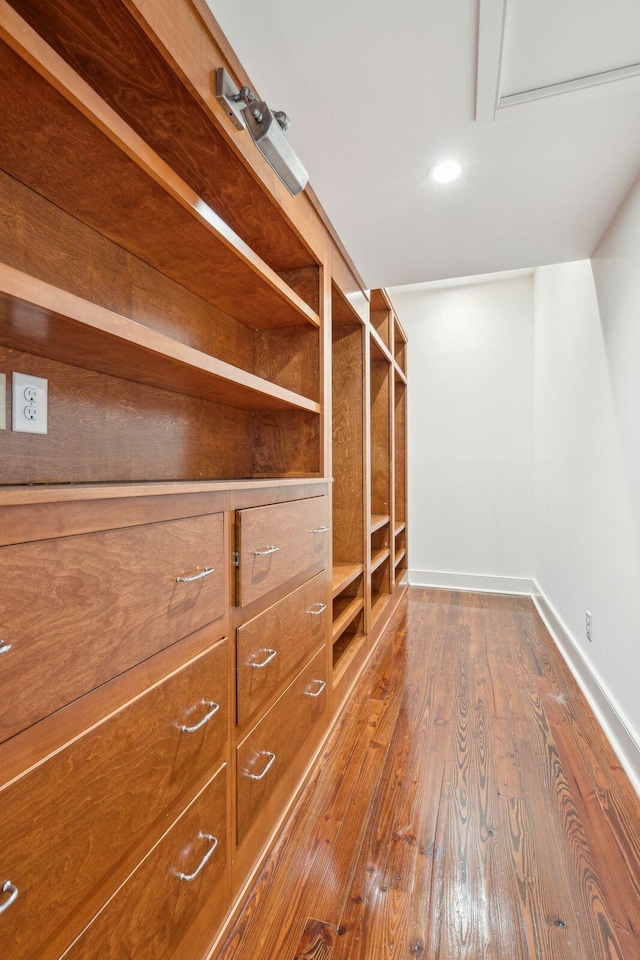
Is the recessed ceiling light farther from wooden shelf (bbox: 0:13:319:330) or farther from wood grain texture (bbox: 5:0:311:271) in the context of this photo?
wooden shelf (bbox: 0:13:319:330)

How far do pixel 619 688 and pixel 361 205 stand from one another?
7.26ft

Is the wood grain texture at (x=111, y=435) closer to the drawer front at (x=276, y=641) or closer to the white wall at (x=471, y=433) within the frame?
the drawer front at (x=276, y=641)

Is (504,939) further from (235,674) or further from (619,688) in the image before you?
(619,688)

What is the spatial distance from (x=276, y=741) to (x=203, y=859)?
396mm

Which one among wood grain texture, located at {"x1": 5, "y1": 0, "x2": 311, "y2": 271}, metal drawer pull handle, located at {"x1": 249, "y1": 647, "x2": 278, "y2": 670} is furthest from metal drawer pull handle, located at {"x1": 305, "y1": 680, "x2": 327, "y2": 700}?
wood grain texture, located at {"x1": 5, "y1": 0, "x2": 311, "y2": 271}

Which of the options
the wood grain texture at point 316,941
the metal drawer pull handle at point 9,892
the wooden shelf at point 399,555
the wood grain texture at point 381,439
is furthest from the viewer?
the wooden shelf at point 399,555

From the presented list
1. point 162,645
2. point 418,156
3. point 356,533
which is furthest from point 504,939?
point 418,156

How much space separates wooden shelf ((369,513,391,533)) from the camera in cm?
284

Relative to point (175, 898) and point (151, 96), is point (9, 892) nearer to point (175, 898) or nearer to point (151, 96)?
point (175, 898)

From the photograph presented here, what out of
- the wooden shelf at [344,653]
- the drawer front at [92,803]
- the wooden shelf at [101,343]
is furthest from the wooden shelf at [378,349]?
the drawer front at [92,803]

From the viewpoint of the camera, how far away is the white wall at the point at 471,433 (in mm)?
4004

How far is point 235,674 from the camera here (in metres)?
1.11

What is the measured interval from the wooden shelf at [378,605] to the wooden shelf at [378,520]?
1.63 feet

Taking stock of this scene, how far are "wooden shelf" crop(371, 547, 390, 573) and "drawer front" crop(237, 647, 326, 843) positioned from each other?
3.81 ft
